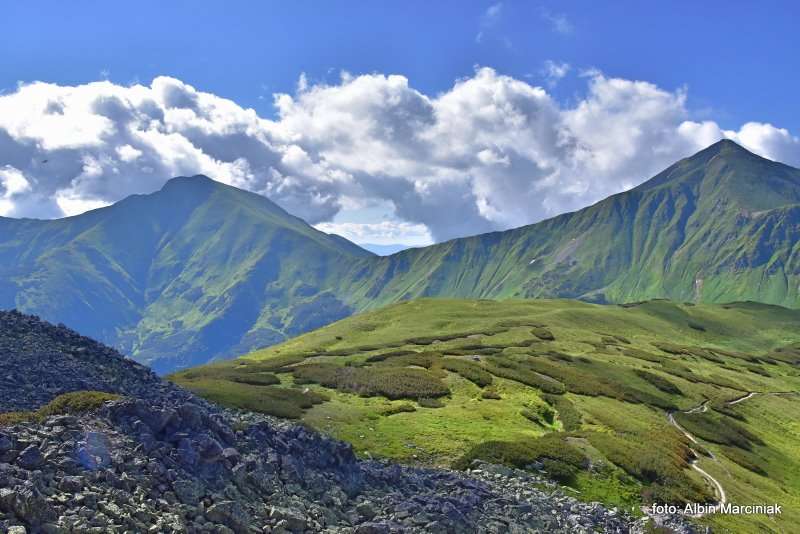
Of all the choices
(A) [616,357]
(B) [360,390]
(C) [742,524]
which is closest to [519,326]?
(A) [616,357]

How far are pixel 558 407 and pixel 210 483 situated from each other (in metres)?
52.6

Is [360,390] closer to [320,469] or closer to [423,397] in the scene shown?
[423,397]

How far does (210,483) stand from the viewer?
2389cm

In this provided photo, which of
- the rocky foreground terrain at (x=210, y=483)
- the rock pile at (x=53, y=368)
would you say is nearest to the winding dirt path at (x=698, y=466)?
the rocky foreground terrain at (x=210, y=483)

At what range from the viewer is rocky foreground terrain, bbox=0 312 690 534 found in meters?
19.8

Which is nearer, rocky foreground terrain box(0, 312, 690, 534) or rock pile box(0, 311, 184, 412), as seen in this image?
rocky foreground terrain box(0, 312, 690, 534)

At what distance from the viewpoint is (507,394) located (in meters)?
71.4

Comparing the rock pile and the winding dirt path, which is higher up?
the rock pile

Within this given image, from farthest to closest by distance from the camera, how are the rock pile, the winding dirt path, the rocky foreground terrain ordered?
the winding dirt path
the rock pile
the rocky foreground terrain

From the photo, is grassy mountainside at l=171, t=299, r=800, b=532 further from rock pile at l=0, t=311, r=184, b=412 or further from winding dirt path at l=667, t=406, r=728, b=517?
rock pile at l=0, t=311, r=184, b=412

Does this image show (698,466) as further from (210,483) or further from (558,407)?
(210,483)

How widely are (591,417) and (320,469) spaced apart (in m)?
44.2

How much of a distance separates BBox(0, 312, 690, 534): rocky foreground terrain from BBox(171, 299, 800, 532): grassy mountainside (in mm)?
8158

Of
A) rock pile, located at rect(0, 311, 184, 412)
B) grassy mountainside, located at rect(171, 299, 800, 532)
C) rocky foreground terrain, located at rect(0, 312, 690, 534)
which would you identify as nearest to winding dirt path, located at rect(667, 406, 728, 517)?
grassy mountainside, located at rect(171, 299, 800, 532)
